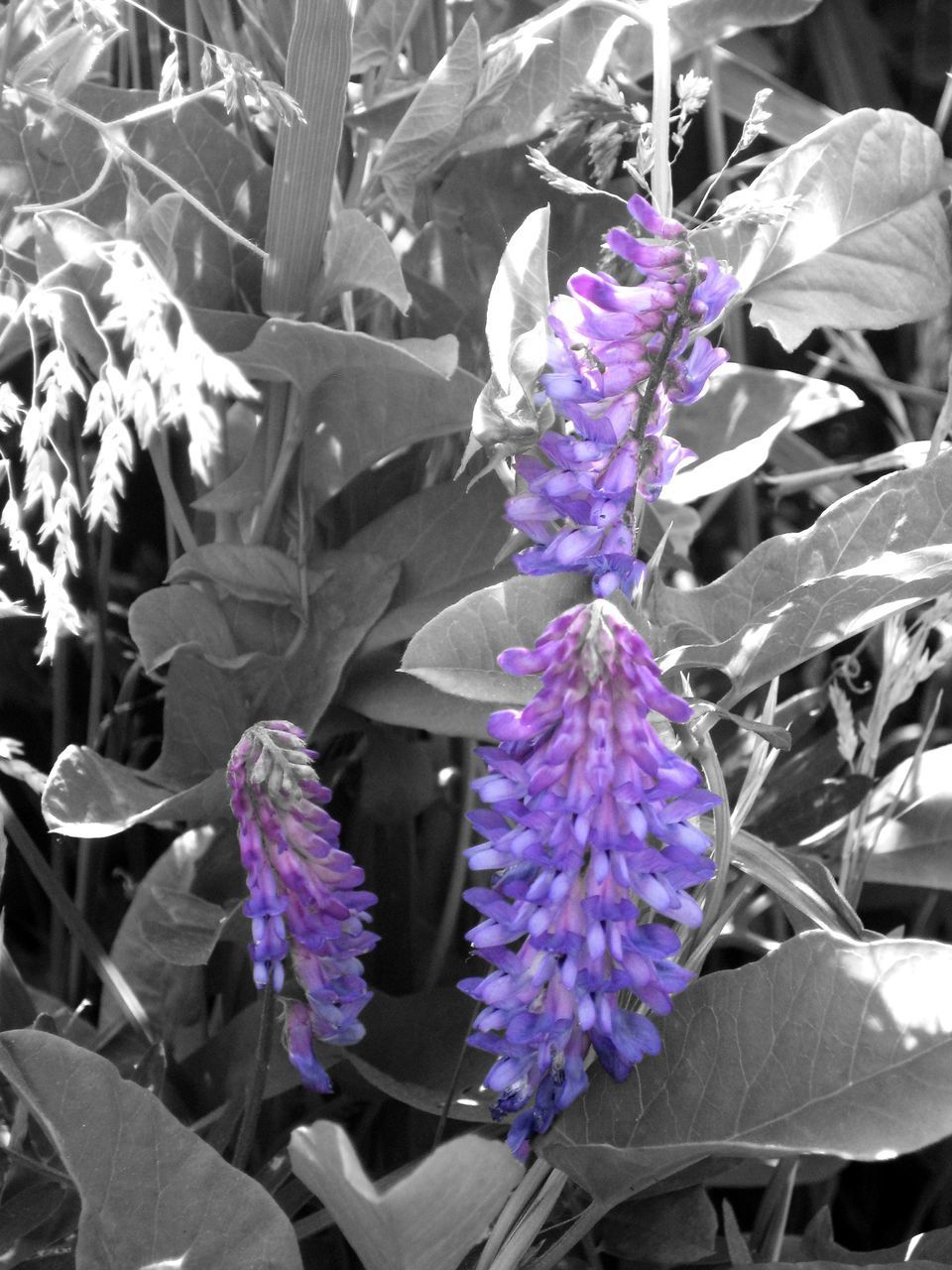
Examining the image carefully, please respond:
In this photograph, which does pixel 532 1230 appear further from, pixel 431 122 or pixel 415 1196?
pixel 431 122

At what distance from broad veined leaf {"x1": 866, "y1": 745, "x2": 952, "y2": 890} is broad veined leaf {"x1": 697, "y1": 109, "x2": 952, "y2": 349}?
0.73 feet

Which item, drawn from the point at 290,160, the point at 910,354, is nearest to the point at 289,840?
→ the point at 290,160

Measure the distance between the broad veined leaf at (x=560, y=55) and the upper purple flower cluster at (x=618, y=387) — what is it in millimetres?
211

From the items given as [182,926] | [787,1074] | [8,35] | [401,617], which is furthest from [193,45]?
[787,1074]

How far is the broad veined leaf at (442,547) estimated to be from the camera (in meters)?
0.64

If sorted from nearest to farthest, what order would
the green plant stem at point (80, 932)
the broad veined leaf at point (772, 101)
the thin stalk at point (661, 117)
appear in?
1. the thin stalk at point (661, 117)
2. the green plant stem at point (80, 932)
3. the broad veined leaf at point (772, 101)

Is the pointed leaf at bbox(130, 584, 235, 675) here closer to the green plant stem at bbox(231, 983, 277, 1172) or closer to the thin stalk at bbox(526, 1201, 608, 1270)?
the green plant stem at bbox(231, 983, 277, 1172)

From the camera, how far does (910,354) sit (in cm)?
112

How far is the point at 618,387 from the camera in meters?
0.44

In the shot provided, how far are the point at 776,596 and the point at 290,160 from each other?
0.87 feet

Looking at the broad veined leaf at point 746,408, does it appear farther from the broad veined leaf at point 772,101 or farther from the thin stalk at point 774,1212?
the thin stalk at point 774,1212

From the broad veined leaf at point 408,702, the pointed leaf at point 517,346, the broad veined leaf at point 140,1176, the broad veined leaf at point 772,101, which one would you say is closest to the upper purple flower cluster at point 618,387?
the pointed leaf at point 517,346

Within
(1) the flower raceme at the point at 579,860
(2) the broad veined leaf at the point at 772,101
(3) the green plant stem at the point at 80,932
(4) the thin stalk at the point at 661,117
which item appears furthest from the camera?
(2) the broad veined leaf at the point at 772,101

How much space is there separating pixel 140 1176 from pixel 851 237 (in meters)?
0.47
